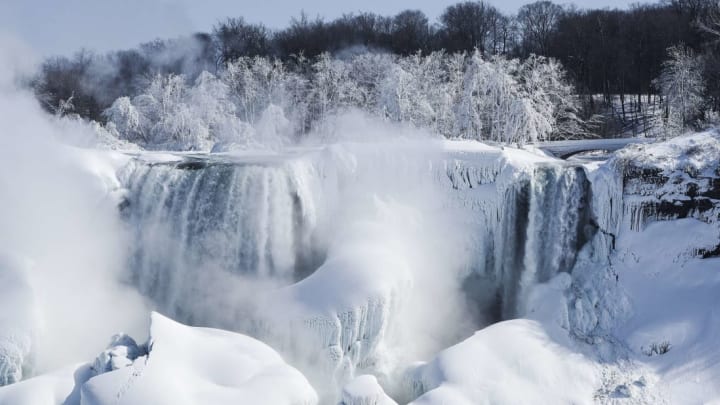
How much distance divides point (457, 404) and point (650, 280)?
5243 millimetres

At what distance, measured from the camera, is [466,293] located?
13234 mm

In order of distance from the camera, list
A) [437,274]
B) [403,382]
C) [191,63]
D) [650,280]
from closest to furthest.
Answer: [403,382] < [650,280] < [437,274] < [191,63]

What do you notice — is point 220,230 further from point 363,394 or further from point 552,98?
point 552,98

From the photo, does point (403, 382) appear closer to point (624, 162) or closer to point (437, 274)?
point (437, 274)

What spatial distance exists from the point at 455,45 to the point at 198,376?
119 ft

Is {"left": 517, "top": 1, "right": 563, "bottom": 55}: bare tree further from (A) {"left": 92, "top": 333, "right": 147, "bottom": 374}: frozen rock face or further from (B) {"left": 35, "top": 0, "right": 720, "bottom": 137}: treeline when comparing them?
(A) {"left": 92, "top": 333, "right": 147, "bottom": 374}: frozen rock face

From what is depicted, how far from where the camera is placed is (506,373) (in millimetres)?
9758

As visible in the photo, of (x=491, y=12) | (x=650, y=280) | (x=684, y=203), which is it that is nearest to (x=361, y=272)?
(x=650, y=280)

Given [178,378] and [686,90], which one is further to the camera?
[686,90]

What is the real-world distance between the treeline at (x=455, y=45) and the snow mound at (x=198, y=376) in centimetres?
2343

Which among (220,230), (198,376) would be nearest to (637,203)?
(220,230)

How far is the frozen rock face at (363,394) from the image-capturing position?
28.3 feet

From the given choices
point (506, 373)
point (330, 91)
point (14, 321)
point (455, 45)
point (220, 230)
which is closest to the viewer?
point (506, 373)

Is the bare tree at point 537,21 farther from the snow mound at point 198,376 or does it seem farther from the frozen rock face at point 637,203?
the snow mound at point 198,376
